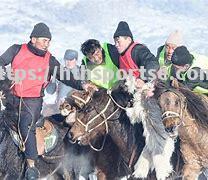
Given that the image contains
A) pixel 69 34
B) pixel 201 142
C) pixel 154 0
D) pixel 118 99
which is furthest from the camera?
pixel 154 0

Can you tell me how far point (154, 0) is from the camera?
1170 inches

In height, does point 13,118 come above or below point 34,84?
below

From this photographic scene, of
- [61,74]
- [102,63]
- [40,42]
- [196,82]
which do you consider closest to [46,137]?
[61,74]

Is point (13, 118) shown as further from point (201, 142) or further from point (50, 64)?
point (201, 142)

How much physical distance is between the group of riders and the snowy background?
13.8 m

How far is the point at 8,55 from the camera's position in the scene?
287 inches

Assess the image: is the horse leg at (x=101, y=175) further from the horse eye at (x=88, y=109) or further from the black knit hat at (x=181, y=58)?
the black knit hat at (x=181, y=58)

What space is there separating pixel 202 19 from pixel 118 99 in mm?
21204

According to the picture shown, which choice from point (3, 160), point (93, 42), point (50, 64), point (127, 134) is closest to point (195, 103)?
point (127, 134)

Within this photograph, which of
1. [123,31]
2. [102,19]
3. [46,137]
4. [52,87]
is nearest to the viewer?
[123,31]

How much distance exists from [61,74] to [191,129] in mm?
2210

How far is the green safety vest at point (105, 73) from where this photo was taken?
772cm

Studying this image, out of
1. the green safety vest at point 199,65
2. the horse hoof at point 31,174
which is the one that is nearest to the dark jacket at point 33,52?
the horse hoof at point 31,174

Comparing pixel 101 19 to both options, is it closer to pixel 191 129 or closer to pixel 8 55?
pixel 8 55
